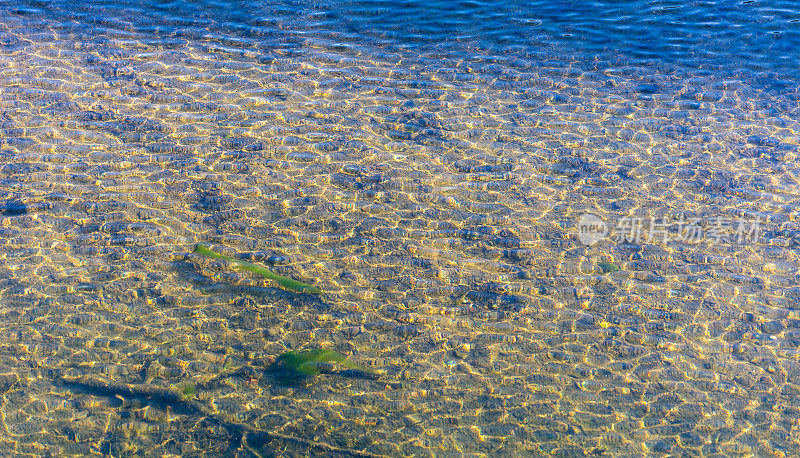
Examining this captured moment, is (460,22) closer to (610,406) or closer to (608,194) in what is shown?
(608,194)

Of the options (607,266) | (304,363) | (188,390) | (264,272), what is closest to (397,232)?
(264,272)

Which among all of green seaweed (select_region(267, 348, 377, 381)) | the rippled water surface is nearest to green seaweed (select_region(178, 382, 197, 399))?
the rippled water surface

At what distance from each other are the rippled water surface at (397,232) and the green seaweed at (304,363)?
0.07 meters

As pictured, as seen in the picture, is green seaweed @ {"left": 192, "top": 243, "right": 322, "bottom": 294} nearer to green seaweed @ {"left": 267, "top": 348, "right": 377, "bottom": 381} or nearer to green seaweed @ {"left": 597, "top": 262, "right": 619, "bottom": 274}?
green seaweed @ {"left": 267, "top": 348, "right": 377, "bottom": 381}

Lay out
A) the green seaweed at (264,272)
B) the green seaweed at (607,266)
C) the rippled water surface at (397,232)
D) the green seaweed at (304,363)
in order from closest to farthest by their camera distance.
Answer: the rippled water surface at (397,232), the green seaweed at (304,363), the green seaweed at (264,272), the green seaweed at (607,266)

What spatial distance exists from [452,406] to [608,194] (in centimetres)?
299

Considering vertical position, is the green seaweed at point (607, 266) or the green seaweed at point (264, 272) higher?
the green seaweed at point (607, 266)

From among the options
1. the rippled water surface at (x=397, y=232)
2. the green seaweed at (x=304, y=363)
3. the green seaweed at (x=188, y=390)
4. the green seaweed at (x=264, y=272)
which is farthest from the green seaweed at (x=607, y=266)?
the green seaweed at (x=188, y=390)

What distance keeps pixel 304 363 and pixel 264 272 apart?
1011 millimetres

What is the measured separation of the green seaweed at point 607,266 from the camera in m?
5.48

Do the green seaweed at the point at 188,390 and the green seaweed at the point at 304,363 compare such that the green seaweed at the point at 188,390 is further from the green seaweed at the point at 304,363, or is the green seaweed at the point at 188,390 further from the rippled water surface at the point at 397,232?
the green seaweed at the point at 304,363

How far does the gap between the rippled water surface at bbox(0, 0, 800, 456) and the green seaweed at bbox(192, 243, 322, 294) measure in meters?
0.07

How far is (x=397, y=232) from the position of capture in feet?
18.9

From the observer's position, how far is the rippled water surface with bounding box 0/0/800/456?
4.32m
